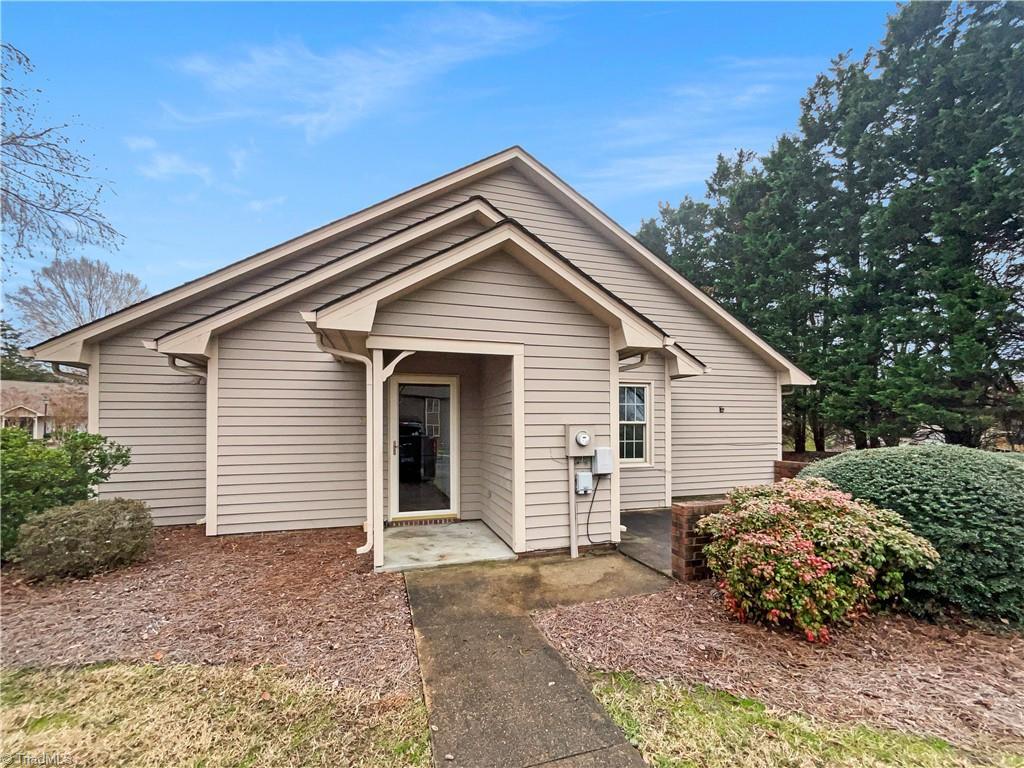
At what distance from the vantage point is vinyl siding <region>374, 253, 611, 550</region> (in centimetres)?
523

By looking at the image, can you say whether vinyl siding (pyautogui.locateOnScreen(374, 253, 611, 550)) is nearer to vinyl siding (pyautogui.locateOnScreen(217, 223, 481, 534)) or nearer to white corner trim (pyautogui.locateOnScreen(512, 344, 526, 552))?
white corner trim (pyautogui.locateOnScreen(512, 344, 526, 552))

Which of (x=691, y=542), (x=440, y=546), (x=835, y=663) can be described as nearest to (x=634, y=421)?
(x=691, y=542)

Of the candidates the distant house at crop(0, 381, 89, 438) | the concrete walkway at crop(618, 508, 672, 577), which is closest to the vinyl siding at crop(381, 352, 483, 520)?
the concrete walkway at crop(618, 508, 672, 577)

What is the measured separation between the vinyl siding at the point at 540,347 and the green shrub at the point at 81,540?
4022 mm

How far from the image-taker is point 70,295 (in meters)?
21.8

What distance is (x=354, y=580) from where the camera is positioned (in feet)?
15.1

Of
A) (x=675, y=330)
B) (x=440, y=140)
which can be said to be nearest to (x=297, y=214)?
(x=440, y=140)

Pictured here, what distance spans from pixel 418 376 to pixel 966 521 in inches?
255

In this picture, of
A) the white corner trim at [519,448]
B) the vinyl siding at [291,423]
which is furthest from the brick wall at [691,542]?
the vinyl siding at [291,423]

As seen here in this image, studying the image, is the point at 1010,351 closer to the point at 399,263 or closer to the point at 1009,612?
the point at 1009,612

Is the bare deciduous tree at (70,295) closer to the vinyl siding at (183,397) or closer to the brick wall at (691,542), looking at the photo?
the vinyl siding at (183,397)

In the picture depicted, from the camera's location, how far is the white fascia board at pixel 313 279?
5.60m

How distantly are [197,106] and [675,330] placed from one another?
12.1m

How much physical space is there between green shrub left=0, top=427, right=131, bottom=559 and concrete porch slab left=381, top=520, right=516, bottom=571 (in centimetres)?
388
